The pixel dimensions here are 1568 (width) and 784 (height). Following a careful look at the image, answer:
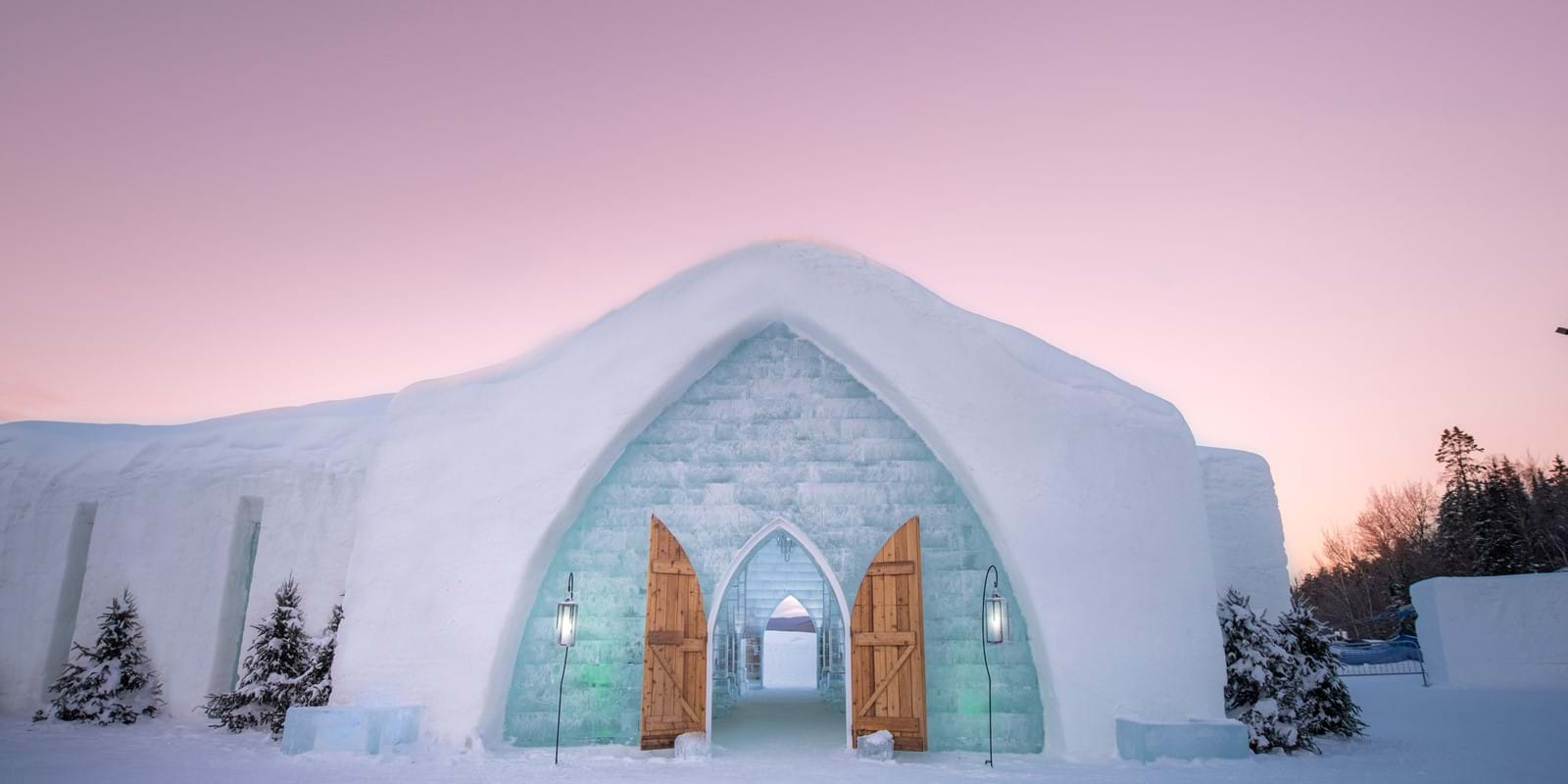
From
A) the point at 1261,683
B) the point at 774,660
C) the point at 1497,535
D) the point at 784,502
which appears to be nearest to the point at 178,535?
the point at 784,502

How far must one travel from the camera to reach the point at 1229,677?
972 centimetres

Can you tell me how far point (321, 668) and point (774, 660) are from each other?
21012 millimetres

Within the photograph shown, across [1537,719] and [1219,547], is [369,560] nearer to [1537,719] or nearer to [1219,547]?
[1219,547]

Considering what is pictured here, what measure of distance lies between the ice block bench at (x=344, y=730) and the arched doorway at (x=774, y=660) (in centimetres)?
337

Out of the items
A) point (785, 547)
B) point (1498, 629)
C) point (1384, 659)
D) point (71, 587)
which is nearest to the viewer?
point (71, 587)

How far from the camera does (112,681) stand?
38.3ft

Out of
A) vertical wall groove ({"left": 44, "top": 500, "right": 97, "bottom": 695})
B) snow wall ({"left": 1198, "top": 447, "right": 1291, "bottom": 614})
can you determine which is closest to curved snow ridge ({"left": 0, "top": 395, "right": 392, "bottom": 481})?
vertical wall groove ({"left": 44, "top": 500, "right": 97, "bottom": 695})

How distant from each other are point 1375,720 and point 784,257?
35.7ft

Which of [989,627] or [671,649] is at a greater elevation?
[989,627]

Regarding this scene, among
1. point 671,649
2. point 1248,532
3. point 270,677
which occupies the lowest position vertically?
point 270,677

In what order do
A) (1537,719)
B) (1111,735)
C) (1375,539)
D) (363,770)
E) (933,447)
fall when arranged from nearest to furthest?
(363,770), (1111,735), (933,447), (1537,719), (1375,539)

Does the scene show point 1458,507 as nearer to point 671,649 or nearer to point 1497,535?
point 1497,535

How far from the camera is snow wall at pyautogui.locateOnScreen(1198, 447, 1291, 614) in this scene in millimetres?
12195

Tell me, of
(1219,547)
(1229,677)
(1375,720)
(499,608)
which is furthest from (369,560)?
(1375,720)
